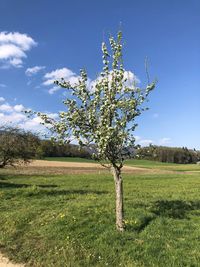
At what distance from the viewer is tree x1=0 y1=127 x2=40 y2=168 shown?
2761 centimetres

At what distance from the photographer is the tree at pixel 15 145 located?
2761cm

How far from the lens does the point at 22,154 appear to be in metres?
28.7

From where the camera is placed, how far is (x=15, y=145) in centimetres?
2786

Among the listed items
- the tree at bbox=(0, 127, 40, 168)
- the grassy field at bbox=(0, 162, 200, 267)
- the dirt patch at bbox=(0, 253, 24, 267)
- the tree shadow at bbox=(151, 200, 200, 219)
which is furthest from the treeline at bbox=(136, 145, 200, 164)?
the dirt patch at bbox=(0, 253, 24, 267)

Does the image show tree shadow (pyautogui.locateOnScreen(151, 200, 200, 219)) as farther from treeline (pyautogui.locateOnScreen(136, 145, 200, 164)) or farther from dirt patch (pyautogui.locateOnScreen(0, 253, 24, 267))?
treeline (pyautogui.locateOnScreen(136, 145, 200, 164))

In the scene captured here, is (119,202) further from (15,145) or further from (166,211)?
(15,145)

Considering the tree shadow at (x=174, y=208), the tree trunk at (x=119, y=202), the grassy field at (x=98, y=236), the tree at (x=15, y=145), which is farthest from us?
the tree at (x=15, y=145)

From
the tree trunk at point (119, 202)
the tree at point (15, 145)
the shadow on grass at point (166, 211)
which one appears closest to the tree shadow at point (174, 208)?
the shadow on grass at point (166, 211)

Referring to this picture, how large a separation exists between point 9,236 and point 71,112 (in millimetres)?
4527

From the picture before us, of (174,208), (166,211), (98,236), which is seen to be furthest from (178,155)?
(98,236)

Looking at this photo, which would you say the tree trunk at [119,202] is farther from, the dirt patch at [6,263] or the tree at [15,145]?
the tree at [15,145]

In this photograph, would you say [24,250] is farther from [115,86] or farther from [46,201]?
[46,201]

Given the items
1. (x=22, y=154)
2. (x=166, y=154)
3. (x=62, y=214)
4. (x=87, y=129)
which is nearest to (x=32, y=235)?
(x=62, y=214)

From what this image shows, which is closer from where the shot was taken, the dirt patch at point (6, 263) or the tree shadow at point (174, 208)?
the dirt patch at point (6, 263)
